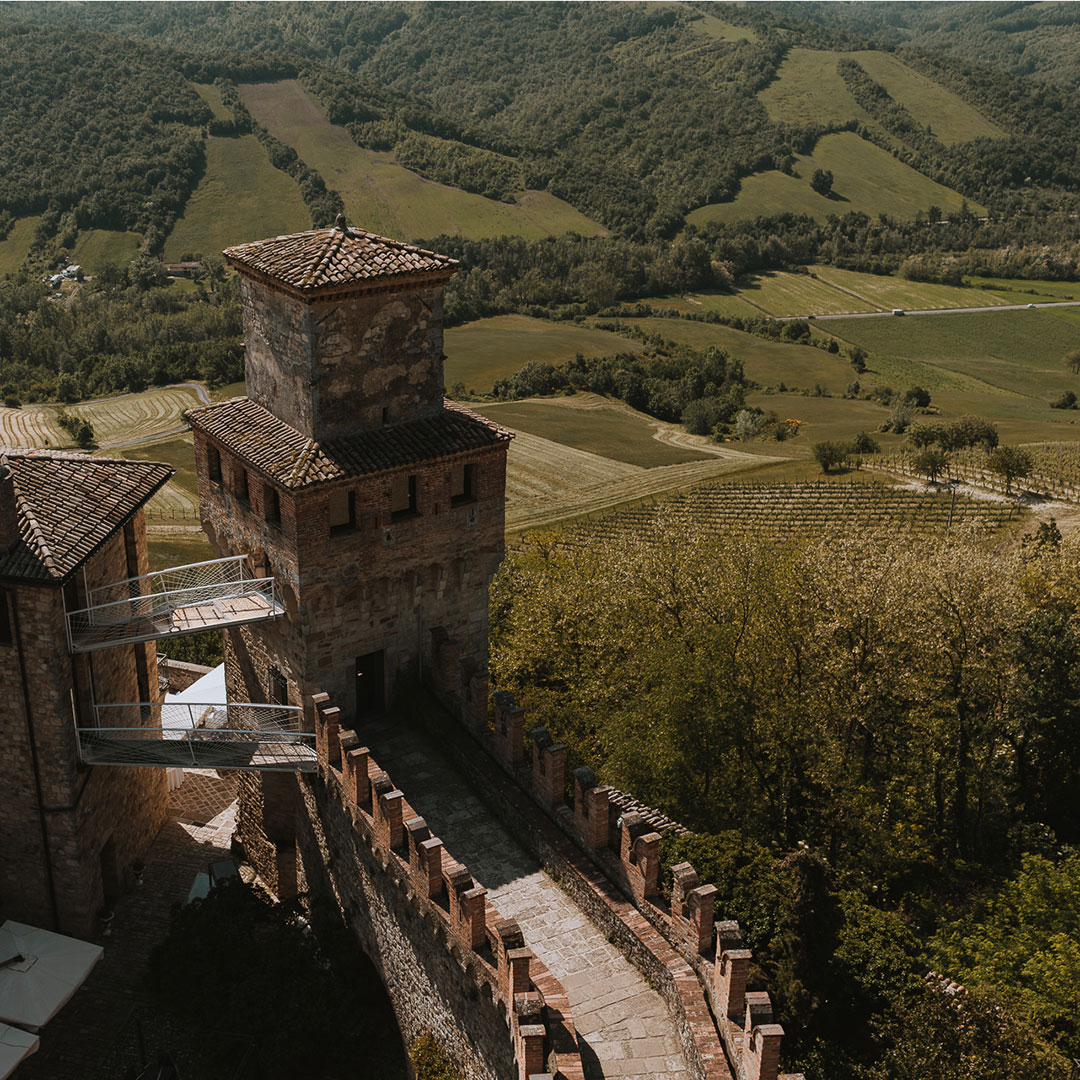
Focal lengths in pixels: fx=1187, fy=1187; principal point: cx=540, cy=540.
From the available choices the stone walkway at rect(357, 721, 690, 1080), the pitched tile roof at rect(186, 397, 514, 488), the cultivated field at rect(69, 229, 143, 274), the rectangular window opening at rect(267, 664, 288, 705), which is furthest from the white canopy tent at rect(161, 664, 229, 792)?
the cultivated field at rect(69, 229, 143, 274)

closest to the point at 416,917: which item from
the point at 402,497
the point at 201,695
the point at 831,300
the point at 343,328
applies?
the point at 402,497

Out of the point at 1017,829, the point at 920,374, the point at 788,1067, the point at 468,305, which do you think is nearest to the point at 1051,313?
the point at 920,374

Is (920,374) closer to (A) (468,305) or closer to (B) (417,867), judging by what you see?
(A) (468,305)

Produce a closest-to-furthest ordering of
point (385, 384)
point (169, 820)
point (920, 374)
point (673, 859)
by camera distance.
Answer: point (673, 859)
point (385, 384)
point (169, 820)
point (920, 374)

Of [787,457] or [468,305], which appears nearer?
[787,457]

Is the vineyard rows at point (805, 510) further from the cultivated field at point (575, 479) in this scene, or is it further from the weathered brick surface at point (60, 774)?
the weathered brick surface at point (60, 774)

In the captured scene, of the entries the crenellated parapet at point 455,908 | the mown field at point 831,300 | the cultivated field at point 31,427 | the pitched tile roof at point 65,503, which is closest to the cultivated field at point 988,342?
the mown field at point 831,300

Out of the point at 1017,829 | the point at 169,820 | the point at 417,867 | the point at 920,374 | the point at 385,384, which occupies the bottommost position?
the point at 920,374
